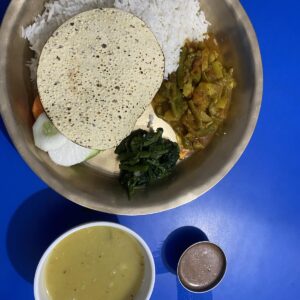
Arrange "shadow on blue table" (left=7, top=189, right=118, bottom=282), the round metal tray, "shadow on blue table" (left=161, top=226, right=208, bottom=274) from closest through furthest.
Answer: the round metal tray, "shadow on blue table" (left=7, top=189, right=118, bottom=282), "shadow on blue table" (left=161, top=226, right=208, bottom=274)

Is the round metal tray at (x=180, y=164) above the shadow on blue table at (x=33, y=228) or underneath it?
above

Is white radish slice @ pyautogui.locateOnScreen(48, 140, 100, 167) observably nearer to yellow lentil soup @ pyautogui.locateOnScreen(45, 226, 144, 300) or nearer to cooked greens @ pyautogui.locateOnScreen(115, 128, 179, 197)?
cooked greens @ pyautogui.locateOnScreen(115, 128, 179, 197)

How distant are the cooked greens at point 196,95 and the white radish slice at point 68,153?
36cm

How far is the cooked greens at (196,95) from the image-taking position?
176 centimetres

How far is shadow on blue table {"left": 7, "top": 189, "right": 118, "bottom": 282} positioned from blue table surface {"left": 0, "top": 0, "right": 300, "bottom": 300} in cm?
3

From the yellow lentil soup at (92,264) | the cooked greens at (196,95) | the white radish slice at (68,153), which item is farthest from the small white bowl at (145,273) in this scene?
the cooked greens at (196,95)

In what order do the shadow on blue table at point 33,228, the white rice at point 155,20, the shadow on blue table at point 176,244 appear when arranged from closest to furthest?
the white rice at point 155,20 < the shadow on blue table at point 33,228 < the shadow on blue table at point 176,244

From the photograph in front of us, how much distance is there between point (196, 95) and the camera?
1746 mm

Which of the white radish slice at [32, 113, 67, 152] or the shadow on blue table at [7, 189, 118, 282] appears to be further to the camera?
the shadow on blue table at [7, 189, 118, 282]

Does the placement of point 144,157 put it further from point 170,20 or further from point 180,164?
point 170,20

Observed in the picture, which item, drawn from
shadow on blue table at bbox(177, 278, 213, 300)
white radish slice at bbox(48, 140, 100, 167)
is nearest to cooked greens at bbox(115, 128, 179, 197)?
white radish slice at bbox(48, 140, 100, 167)

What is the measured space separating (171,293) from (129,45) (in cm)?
110

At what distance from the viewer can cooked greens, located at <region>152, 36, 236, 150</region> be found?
1.76 metres

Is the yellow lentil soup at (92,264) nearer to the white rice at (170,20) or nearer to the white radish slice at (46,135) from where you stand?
the white radish slice at (46,135)
